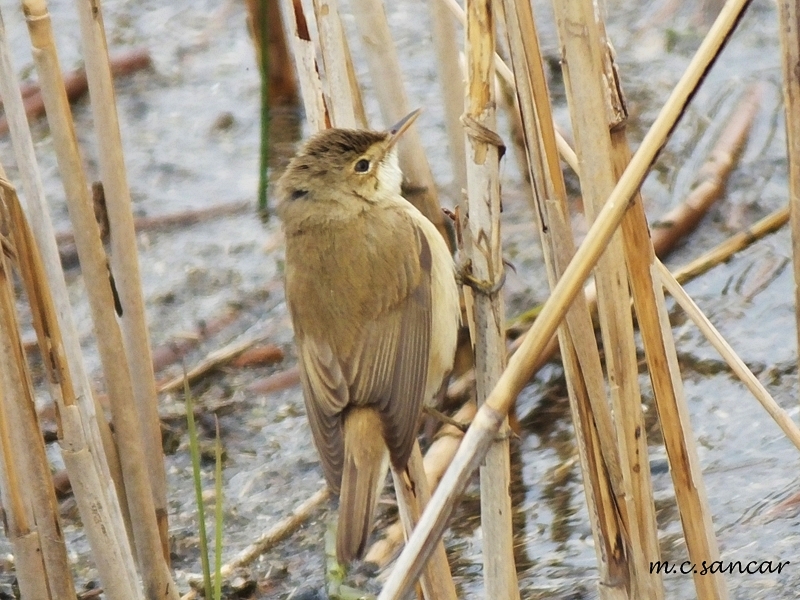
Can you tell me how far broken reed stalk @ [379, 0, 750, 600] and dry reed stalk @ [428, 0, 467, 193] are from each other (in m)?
1.69

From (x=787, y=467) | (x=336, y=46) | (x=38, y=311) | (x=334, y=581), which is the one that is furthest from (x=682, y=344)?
(x=38, y=311)

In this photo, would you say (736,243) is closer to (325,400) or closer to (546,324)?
(325,400)

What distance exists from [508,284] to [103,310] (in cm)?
192

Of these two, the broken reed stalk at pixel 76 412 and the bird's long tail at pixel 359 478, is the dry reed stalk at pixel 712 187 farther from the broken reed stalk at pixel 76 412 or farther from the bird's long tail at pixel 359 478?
the broken reed stalk at pixel 76 412

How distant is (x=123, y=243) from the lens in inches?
106

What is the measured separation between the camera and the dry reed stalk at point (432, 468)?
326 cm

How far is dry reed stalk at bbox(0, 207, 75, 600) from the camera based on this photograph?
226 cm

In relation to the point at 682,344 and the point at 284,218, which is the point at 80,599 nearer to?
the point at 284,218

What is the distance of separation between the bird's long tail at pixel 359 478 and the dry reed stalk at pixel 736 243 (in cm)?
169

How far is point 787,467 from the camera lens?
326cm

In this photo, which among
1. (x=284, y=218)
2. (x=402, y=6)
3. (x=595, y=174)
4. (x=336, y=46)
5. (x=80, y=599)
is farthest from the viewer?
(x=402, y=6)

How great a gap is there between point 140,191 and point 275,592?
229cm

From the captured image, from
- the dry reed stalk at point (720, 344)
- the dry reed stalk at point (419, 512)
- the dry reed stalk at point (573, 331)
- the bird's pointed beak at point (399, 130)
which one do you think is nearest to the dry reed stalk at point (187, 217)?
the bird's pointed beak at point (399, 130)

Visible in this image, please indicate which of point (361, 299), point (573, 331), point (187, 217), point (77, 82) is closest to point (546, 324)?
point (573, 331)
